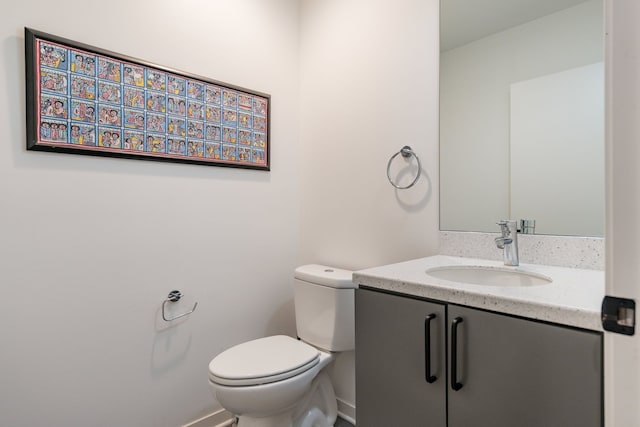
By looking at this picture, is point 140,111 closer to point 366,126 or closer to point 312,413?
point 366,126

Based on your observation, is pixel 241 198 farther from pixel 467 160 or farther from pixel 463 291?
pixel 463 291

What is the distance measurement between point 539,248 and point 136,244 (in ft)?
5.42

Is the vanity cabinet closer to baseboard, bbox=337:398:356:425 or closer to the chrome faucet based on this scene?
the chrome faucet

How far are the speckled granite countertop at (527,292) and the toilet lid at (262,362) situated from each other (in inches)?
20.5

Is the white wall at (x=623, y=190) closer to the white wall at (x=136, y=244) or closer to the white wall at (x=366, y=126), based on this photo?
the white wall at (x=366, y=126)

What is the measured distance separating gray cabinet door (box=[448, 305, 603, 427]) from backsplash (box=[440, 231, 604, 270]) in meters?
0.56

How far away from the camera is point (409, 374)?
1.02m

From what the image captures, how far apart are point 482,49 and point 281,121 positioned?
3.73ft

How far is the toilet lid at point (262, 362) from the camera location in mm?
1315

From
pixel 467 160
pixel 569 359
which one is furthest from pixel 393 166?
pixel 569 359

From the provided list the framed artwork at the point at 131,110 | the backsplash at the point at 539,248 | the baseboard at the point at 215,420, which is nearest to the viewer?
the backsplash at the point at 539,248

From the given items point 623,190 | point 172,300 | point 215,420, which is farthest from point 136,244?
point 623,190

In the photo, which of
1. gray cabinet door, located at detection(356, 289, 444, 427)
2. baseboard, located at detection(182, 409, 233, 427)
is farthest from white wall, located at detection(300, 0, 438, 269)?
baseboard, located at detection(182, 409, 233, 427)

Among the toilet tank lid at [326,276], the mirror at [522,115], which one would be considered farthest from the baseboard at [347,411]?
the mirror at [522,115]
